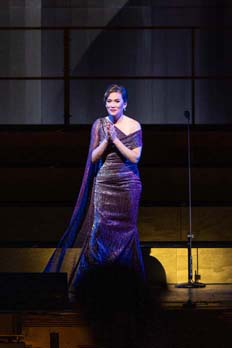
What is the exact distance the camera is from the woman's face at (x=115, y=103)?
5.12 meters

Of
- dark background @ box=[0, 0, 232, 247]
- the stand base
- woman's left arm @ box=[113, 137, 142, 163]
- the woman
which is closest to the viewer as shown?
woman's left arm @ box=[113, 137, 142, 163]

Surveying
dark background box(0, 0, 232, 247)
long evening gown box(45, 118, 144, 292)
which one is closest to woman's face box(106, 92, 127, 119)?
long evening gown box(45, 118, 144, 292)

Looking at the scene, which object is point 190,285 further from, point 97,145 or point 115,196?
point 97,145

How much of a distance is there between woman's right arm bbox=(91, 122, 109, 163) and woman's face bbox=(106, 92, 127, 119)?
164mm

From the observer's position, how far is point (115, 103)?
16.8 feet

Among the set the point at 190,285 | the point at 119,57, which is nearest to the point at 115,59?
the point at 119,57

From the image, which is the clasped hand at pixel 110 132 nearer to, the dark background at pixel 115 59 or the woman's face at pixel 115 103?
the woman's face at pixel 115 103

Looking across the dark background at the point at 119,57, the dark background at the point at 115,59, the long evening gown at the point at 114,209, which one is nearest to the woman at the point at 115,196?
the long evening gown at the point at 114,209

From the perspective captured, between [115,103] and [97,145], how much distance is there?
0.31 m

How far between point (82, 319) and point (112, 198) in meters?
0.90

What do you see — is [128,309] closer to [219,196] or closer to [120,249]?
[120,249]

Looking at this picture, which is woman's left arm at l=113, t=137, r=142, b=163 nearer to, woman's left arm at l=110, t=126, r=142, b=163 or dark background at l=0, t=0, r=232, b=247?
woman's left arm at l=110, t=126, r=142, b=163

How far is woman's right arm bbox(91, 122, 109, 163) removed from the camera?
5.14 meters

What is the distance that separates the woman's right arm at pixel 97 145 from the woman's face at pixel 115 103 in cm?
16
